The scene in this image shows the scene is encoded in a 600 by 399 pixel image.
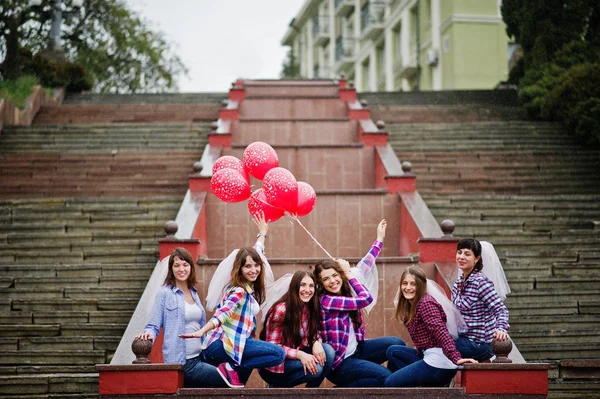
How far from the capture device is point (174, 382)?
671 centimetres

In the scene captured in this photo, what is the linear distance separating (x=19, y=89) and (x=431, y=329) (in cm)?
1670

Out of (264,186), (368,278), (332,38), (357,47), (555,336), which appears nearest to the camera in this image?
(368,278)

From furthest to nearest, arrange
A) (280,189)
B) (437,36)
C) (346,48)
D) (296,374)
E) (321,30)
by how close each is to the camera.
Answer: (321,30) < (346,48) < (437,36) < (280,189) < (296,374)

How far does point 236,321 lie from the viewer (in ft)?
22.8

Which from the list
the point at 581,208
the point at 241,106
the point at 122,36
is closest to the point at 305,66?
the point at 122,36

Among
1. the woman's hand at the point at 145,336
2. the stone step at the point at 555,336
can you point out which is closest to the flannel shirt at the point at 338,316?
the woman's hand at the point at 145,336

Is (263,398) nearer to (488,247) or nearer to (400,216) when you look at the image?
(488,247)

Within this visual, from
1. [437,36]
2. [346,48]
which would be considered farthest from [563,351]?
[346,48]

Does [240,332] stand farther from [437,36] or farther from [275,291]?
[437,36]

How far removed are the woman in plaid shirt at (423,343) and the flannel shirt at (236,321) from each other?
1.16 meters

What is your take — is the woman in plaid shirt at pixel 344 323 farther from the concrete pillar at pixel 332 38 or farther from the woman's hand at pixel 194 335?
the concrete pillar at pixel 332 38

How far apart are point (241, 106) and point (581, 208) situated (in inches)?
398

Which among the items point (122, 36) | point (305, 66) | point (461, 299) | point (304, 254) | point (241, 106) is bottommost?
point (461, 299)

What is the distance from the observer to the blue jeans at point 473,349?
7.04m
